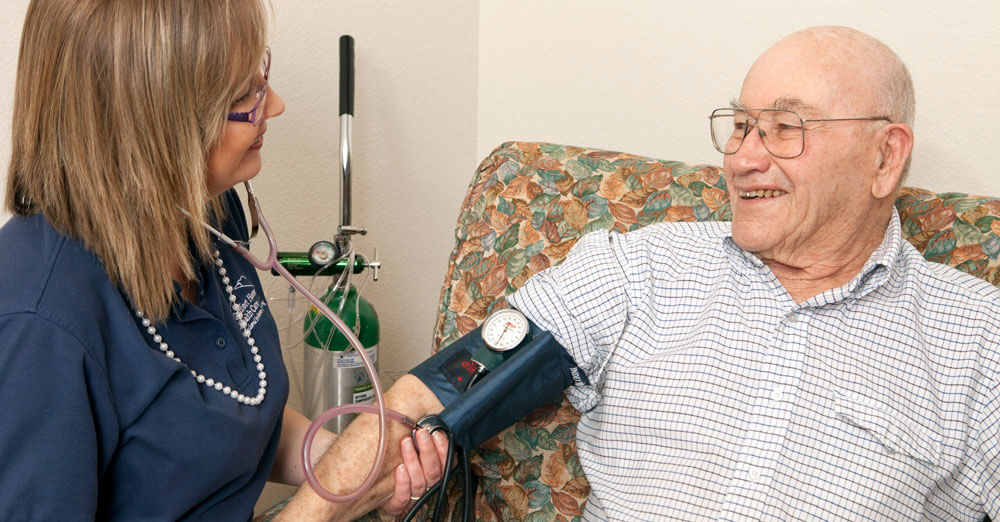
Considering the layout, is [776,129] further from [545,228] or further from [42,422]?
[42,422]

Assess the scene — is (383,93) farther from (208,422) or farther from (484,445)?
(208,422)

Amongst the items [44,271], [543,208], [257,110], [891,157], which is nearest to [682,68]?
[543,208]

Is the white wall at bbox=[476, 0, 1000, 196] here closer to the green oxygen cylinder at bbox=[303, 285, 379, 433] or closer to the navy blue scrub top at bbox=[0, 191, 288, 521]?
the green oxygen cylinder at bbox=[303, 285, 379, 433]

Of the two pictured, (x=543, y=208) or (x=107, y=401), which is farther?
(x=543, y=208)

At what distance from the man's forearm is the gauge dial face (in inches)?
5.5

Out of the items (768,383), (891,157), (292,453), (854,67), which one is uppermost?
(854,67)

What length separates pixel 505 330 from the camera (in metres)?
1.34

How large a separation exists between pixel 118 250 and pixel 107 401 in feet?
0.60

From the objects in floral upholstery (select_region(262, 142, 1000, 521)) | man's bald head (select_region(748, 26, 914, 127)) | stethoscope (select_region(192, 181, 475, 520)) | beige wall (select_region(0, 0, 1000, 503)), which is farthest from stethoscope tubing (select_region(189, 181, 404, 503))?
man's bald head (select_region(748, 26, 914, 127))

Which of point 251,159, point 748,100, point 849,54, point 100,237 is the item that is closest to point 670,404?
point 748,100

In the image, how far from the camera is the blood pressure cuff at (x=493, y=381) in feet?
4.19

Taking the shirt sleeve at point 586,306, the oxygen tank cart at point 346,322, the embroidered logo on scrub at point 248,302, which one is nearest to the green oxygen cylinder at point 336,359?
the oxygen tank cart at point 346,322

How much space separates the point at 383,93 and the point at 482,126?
412 mm

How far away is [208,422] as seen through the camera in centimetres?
105
